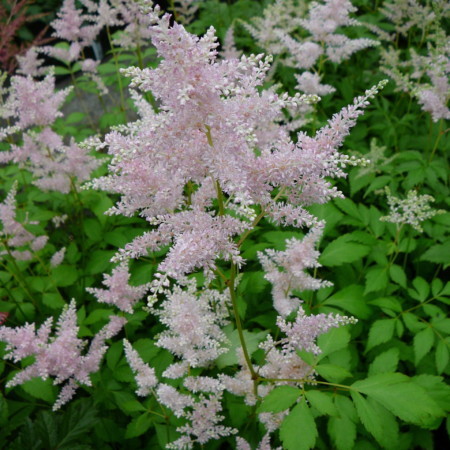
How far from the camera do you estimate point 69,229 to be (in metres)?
4.13

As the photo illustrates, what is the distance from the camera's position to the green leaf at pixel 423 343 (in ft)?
7.32

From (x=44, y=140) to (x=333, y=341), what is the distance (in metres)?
2.51

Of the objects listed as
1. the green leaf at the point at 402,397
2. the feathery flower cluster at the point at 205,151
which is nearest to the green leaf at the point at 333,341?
the green leaf at the point at 402,397

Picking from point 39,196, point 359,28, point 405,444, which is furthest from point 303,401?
point 359,28

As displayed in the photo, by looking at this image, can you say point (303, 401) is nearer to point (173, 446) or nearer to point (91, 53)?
point (173, 446)

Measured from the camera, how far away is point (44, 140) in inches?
125

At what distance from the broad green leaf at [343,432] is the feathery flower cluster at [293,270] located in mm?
528

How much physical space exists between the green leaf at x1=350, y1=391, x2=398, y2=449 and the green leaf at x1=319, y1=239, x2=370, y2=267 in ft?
2.69

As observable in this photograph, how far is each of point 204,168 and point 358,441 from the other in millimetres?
1709

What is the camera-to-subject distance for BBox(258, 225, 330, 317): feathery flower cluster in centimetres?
203

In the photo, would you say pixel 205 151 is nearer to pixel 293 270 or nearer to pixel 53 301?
pixel 293 270

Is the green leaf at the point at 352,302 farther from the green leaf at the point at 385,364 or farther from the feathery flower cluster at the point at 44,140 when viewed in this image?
the feathery flower cluster at the point at 44,140

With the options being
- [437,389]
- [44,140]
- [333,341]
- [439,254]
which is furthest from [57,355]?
[439,254]

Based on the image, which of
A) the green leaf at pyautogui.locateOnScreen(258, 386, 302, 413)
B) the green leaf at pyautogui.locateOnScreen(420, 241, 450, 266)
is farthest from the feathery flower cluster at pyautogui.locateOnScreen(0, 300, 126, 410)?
the green leaf at pyautogui.locateOnScreen(420, 241, 450, 266)
